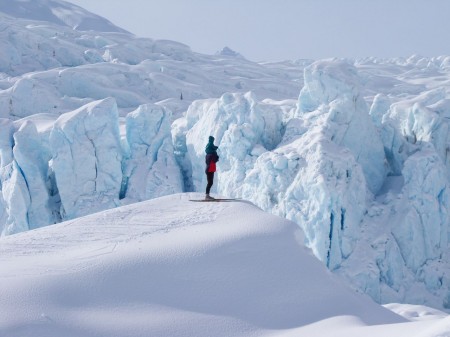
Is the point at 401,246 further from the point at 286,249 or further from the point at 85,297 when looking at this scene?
the point at 85,297

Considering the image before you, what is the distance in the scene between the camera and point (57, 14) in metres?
66.2

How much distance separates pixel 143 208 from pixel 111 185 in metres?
7.59

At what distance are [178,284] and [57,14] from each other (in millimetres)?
67143

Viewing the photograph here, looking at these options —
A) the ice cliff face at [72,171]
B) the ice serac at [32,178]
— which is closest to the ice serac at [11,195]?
the ice cliff face at [72,171]

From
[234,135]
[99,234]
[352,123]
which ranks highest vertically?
[352,123]

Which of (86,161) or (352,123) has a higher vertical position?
(352,123)

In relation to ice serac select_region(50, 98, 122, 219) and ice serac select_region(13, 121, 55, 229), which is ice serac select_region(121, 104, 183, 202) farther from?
ice serac select_region(13, 121, 55, 229)

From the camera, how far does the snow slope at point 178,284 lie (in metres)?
4.21

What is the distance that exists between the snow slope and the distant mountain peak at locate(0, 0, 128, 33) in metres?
61.1

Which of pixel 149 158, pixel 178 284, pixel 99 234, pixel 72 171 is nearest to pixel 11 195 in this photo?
pixel 72 171

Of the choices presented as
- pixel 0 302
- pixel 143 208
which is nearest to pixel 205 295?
pixel 0 302

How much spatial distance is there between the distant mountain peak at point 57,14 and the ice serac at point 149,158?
51484mm

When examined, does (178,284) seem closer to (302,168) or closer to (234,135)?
(302,168)

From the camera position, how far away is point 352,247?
38.2ft
